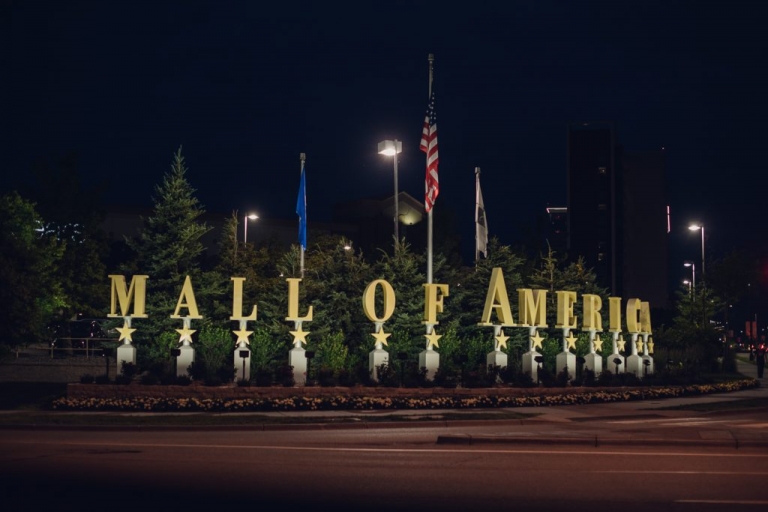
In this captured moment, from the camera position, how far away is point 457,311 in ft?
126

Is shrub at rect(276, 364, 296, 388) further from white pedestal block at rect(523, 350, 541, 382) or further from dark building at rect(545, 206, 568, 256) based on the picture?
dark building at rect(545, 206, 568, 256)

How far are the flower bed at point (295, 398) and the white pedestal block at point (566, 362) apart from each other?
3.53m

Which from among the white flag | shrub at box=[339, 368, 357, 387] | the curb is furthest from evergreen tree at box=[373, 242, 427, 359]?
the curb

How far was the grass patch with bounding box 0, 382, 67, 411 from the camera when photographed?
24.5m

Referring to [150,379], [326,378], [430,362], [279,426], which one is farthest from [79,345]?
[279,426]

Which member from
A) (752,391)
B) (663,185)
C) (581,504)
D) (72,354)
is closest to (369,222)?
(663,185)

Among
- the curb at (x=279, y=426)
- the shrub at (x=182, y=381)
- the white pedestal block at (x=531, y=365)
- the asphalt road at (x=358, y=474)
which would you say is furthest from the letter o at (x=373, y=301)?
the asphalt road at (x=358, y=474)

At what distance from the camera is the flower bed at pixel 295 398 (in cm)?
2362

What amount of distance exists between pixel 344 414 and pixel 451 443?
238 inches

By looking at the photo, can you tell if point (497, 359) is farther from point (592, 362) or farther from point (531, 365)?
point (592, 362)

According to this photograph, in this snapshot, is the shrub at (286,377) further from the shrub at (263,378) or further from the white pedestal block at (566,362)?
the white pedestal block at (566,362)

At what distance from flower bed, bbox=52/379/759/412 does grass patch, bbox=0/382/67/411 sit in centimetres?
95

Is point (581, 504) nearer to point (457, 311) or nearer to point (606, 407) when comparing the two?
point (606, 407)

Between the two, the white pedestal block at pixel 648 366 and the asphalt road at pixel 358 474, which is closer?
the asphalt road at pixel 358 474
